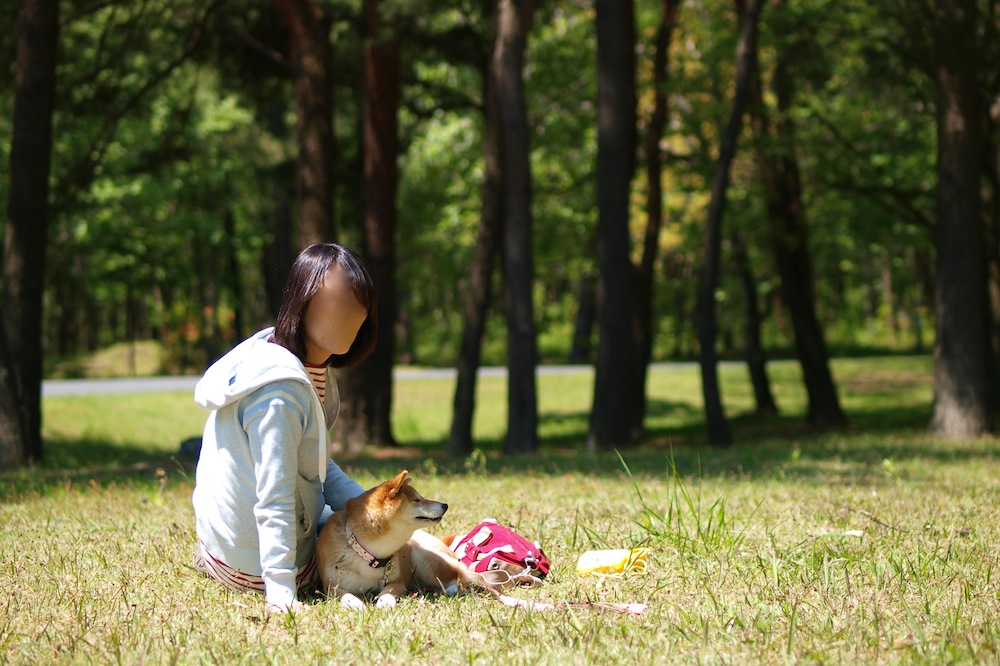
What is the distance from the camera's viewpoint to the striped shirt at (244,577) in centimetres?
409

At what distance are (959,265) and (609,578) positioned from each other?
10.8 metres

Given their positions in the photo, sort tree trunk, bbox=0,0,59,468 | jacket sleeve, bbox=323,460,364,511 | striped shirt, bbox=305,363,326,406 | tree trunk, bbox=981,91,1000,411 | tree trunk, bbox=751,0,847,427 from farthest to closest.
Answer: tree trunk, bbox=751,0,847,427 → tree trunk, bbox=981,91,1000,411 → tree trunk, bbox=0,0,59,468 → jacket sleeve, bbox=323,460,364,511 → striped shirt, bbox=305,363,326,406

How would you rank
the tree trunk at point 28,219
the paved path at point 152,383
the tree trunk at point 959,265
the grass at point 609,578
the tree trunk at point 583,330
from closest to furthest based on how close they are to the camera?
the grass at point 609,578, the tree trunk at point 28,219, the tree trunk at point 959,265, the paved path at point 152,383, the tree trunk at point 583,330

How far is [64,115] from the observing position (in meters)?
14.6

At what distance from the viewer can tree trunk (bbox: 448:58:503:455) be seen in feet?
45.6

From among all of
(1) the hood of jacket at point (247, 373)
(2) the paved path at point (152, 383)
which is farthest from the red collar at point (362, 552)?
(2) the paved path at point (152, 383)

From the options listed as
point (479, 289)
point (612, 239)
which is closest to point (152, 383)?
point (479, 289)

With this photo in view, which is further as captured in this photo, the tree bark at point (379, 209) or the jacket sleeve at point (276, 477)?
the tree bark at point (379, 209)

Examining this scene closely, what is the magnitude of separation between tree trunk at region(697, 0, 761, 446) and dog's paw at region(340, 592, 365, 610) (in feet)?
36.6

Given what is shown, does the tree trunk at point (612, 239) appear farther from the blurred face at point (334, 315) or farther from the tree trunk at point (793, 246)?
the blurred face at point (334, 315)

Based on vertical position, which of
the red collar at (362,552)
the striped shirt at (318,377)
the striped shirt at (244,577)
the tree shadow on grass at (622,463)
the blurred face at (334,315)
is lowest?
the tree shadow on grass at (622,463)

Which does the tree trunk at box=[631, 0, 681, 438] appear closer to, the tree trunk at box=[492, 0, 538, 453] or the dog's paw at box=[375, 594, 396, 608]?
the tree trunk at box=[492, 0, 538, 453]

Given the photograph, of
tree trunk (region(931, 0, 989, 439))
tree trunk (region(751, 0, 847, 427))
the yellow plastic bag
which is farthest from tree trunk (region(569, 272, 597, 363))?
the yellow plastic bag

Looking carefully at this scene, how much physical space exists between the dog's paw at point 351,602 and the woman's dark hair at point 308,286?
1.01 meters
